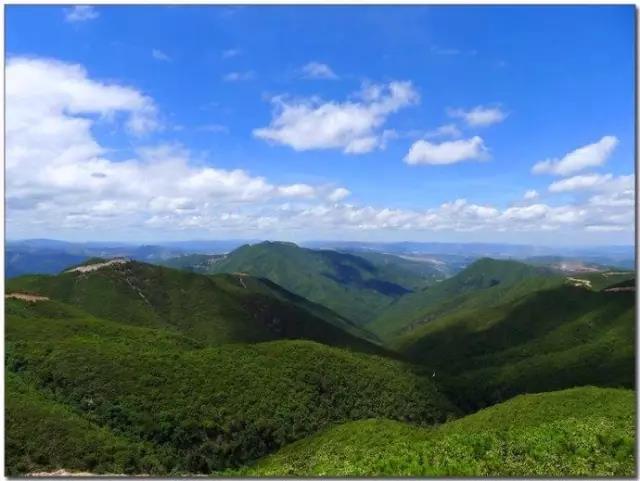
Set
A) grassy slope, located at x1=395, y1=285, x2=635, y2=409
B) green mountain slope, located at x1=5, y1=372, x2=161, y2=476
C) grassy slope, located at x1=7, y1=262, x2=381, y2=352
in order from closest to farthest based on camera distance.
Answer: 1. green mountain slope, located at x1=5, y1=372, x2=161, y2=476
2. grassy slope, located at x1=395, y1=285, x2=635, y2=409
3. grassy slope, located at x1=7, y1=262, x2=381, y2=352

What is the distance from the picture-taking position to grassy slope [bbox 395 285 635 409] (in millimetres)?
72938

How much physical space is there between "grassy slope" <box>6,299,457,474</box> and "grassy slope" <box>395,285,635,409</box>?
27.1 metres

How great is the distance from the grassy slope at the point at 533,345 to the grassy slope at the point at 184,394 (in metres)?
27.1

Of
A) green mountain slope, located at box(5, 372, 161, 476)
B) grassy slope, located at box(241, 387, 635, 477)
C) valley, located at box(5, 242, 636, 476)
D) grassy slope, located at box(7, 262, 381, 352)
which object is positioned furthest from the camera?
grassy slope, located at box(7, 262, 381, 352)

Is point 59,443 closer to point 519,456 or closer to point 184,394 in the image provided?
point 184,394

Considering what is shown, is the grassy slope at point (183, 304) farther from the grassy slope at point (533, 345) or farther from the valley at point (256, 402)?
the grassy slope at point (533, 345)

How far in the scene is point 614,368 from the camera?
71500 millimetres

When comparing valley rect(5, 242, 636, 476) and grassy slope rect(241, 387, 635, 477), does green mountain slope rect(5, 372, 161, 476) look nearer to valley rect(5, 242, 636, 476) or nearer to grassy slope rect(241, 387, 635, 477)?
valley rect(5, 242, 636, 476)

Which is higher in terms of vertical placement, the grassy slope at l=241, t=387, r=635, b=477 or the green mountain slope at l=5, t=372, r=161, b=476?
the grassy slope at l=241, t=387, r=635, b=477

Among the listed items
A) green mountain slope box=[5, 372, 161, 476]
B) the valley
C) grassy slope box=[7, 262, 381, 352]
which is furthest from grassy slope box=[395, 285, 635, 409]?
green mountain slope box=[5, 372, 161, 476]

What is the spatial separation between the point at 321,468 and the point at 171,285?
92.4 metres

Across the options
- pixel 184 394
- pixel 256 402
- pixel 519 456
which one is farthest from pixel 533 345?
pixel 519 456

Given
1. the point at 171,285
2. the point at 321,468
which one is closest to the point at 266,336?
the point at 171,285

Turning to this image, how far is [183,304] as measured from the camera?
97375 millimetres
